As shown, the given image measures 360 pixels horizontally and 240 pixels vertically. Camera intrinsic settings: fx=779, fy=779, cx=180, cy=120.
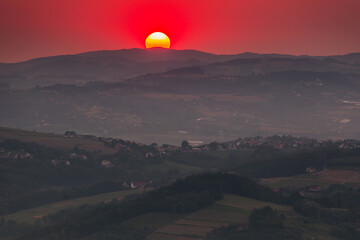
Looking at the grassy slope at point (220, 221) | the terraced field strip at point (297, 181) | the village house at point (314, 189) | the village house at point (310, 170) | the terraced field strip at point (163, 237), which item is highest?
the village house at point (310, 170)

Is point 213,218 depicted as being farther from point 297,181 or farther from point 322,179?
point 322,179

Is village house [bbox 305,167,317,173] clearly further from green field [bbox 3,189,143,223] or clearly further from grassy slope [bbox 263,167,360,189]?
green field [bbox 3,189,143,223]

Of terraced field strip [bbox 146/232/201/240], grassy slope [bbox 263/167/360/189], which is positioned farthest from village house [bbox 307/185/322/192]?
terraced field strip [bbox 146/232/201/240]

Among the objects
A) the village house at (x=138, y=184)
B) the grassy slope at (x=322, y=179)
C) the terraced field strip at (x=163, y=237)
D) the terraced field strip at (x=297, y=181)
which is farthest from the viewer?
the village house at (x=138, y=184)

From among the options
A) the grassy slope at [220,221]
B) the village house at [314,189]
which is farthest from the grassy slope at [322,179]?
the grassy slope at [220,221]

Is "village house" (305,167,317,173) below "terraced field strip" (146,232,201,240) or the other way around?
the other way around

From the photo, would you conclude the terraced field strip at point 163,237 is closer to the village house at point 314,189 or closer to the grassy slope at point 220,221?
the grassy slope at point 220,221

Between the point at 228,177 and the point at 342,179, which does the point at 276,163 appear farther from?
the point at 228,177

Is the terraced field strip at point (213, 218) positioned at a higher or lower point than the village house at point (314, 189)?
lower
